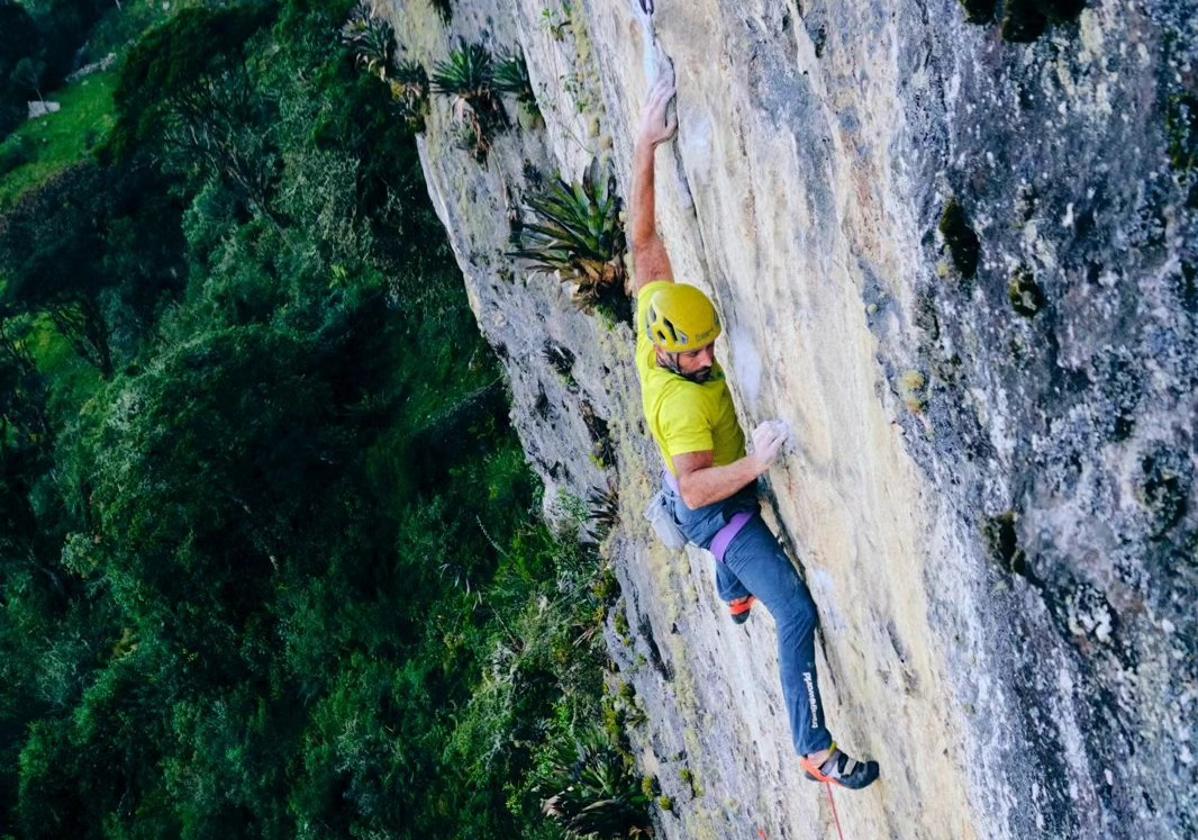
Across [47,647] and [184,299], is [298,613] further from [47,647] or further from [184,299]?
[184,299]

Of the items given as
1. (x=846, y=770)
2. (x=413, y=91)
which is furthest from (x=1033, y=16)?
(x=413, y=91)

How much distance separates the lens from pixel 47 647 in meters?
25.5

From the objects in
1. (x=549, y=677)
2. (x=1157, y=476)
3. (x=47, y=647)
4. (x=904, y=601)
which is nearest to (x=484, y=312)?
(x=549, y=677)

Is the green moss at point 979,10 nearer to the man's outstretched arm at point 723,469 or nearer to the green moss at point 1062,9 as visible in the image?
the green moss at point 1062,9

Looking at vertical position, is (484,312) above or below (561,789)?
above

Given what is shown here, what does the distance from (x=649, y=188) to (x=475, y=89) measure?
5.97 meters

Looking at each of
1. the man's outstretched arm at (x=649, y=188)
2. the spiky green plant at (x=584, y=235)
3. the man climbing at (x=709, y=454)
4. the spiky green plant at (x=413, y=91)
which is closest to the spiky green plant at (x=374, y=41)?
the spiky green plant at (x=413, y=91)

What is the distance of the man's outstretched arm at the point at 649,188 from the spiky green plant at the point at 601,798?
8.76m

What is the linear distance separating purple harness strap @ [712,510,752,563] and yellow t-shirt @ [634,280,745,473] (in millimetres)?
369

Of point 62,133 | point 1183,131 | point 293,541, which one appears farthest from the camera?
point 62,133

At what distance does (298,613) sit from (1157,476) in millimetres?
20790

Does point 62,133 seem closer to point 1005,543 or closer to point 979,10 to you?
point 979,10

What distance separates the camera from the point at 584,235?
7.84m

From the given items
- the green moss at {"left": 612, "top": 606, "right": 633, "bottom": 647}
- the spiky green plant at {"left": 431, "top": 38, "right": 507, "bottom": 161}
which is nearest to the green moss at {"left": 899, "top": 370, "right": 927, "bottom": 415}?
the spiky green plant at {"left": 431, "top": 38, "right": 507, "bottom": 161}
